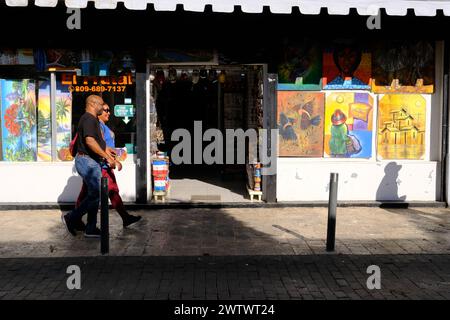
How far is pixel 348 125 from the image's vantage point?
9.41 metres

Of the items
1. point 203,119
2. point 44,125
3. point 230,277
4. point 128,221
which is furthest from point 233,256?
point 203,119

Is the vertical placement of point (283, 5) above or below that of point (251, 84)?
above

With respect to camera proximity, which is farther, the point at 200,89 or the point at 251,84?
the point at 200,89

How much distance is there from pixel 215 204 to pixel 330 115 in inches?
98.2

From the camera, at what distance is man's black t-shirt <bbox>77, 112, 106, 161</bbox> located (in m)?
6.90

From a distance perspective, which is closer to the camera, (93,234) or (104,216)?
(104,216)

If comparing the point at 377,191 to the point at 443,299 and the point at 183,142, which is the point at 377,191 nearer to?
the point at 443,299

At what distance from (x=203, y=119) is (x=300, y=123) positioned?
15.1 feet

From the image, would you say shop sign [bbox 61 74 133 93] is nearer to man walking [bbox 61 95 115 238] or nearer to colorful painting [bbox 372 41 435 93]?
man walking [bbox 61 95 115 238]

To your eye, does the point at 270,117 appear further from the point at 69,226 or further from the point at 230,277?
the point at 230,277

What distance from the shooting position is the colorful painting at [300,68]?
30.3ft
